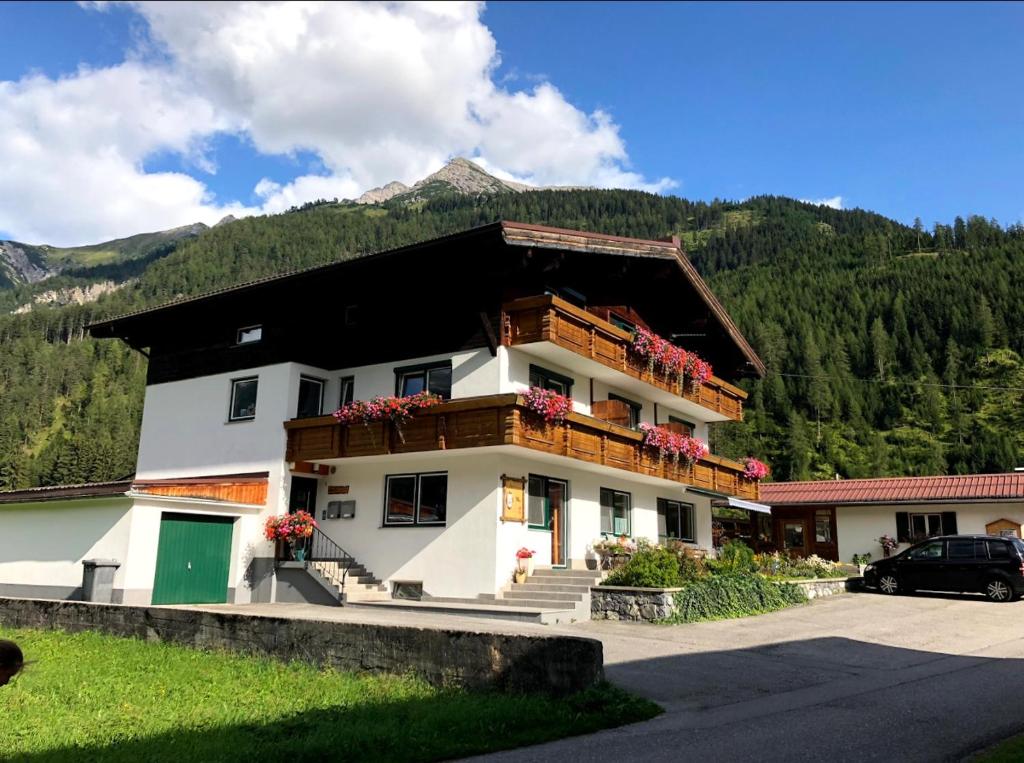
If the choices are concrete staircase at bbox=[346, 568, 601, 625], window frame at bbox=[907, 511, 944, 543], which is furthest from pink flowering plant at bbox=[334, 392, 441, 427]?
window frame at bbox=[907, 511, 944, 543]

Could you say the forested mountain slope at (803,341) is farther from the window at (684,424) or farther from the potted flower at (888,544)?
the window at (684,424)

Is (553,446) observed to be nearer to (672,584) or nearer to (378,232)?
(672,584)

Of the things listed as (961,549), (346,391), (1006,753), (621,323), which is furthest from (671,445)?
(1006,753)

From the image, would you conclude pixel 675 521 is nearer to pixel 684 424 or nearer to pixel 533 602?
pixel 684 424

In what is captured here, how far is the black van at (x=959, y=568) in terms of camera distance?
21.3 meters

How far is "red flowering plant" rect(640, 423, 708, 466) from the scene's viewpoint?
22.8 meters

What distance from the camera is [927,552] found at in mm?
22812

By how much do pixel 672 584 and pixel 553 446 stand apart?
3.95 metres

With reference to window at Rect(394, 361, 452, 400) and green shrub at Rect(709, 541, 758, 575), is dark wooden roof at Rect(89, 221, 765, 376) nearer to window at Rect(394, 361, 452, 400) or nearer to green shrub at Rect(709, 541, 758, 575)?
window at Rect(394, 361, 452, 400)

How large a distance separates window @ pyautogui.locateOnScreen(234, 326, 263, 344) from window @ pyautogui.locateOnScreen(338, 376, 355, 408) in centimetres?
265

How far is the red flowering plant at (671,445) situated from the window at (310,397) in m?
8.76

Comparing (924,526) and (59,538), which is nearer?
(59,538)

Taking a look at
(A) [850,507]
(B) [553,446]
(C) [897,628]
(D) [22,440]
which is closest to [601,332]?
(B) [553,446]

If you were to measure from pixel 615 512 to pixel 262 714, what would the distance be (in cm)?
1597
